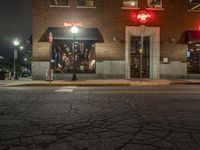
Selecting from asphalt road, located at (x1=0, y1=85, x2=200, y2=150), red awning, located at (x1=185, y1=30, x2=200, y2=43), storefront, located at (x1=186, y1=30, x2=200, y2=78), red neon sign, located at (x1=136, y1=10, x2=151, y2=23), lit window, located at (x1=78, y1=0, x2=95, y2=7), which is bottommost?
asphalt road, located at (x1=0, y1=85, x2=200, y2=150)

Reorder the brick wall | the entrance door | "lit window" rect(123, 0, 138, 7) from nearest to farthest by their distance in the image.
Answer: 1. the brick wall
2. "lit window" rect(123, 0, 138, 7)
3. the entrance door

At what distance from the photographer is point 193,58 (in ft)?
92.7

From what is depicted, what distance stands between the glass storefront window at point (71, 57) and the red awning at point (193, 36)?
321 inches

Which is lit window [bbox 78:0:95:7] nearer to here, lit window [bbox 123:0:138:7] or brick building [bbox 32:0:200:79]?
brick building [bbox 32:0:200:79]

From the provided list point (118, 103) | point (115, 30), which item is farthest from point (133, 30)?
point (118, 103)

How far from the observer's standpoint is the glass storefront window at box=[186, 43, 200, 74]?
28.2m

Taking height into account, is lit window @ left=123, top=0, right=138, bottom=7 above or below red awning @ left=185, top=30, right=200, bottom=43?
above

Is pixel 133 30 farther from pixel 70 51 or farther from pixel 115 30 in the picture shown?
pixel 70 51

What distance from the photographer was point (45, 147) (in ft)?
16.3

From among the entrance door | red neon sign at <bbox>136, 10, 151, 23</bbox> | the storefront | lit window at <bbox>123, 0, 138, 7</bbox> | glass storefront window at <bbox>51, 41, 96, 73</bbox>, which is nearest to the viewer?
red neon sign at <bbox>136, 10, 151, 23</bbox>

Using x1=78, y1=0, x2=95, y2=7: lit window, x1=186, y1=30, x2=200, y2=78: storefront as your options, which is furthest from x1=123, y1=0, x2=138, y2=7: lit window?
x1=186, y1=30, x2=200, y2=78: storefront

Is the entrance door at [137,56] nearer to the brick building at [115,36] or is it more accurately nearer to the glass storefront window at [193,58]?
the brick building at [115,36]

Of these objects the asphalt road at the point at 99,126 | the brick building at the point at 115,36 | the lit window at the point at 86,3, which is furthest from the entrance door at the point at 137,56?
the asphalt road at the point at 99,126

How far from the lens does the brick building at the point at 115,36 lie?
2688 centimetres
